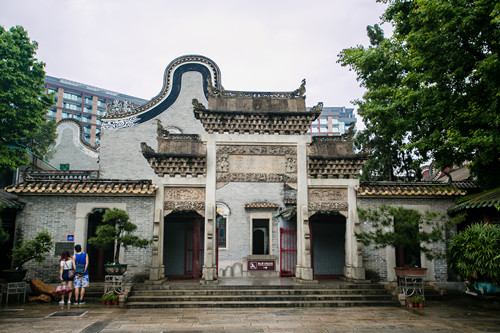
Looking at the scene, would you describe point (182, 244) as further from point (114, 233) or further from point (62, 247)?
point (62, 247)

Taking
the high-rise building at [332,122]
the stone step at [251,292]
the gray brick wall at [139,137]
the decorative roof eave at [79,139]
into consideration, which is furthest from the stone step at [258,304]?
the high-rise building at [332,122]

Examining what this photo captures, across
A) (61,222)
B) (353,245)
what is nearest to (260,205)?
(353,245)

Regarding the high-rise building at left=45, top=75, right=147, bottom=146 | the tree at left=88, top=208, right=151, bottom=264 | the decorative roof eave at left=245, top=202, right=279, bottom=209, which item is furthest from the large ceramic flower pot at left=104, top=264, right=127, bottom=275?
the high-rise building at left=45, top=75, right=147, bottom=146

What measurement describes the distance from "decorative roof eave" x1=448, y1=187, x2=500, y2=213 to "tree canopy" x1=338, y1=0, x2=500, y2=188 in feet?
2.22

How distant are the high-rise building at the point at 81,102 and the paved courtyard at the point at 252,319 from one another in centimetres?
5125

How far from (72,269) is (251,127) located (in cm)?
653

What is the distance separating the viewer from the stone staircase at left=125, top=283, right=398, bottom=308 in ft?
30.9

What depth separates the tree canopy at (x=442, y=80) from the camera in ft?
31.6

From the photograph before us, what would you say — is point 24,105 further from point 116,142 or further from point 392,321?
point 392,321

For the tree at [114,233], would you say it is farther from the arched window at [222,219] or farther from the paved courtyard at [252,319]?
the arched window at [222,219]

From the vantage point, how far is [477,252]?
9156 mm

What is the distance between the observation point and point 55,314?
27.6 ft

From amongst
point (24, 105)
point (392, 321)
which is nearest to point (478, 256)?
point (392, 321)

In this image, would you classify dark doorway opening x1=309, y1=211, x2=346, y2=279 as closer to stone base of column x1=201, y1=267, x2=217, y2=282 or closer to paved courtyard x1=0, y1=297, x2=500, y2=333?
paved courtyard x1=0, y1=297, x2=500, y2=333
